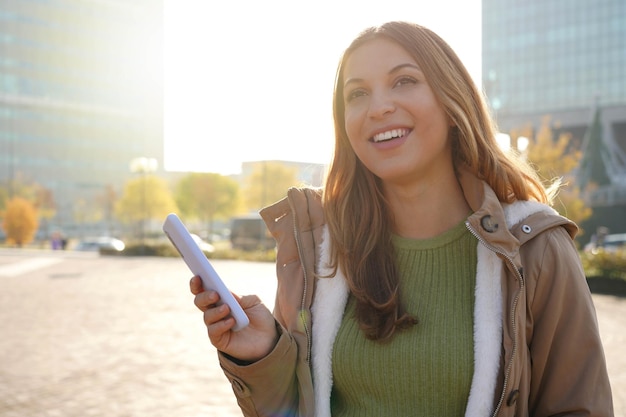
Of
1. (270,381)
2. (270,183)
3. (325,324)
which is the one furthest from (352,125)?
(270,183)

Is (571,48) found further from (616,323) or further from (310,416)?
(310,416)

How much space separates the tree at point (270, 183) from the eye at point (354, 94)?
6000cm

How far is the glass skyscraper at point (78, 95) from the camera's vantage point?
91.9m

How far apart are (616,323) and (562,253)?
1002 centimetres

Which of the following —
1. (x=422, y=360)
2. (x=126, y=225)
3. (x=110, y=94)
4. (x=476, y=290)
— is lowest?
(x=126, y=225)

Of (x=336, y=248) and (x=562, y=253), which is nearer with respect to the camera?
(x=562, y=253)

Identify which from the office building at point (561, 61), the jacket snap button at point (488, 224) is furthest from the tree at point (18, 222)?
the jacket snap button at point (488, 224)

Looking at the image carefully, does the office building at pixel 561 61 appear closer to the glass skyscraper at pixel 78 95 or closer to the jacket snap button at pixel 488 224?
the glass skyscraper at pixel 78 95

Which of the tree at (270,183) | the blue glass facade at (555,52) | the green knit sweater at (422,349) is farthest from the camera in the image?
the blue glass facade at (555,52)

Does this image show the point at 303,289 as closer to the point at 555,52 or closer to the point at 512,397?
the point at 512,397

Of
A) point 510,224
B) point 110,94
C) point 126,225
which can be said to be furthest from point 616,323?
point 110,94

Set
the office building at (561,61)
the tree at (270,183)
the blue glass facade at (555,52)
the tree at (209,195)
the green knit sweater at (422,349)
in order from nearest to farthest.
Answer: the green knit sweater at (422,349) < the tree at (270,183) < the office building at (561,61) < the blue glass facade at (555,52) < the tree at (209,195)

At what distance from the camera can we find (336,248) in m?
2.40

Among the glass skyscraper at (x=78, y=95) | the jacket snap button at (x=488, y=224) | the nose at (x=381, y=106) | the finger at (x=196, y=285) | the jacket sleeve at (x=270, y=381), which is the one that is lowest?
the jacket sleeve at (x=270, y=381)
